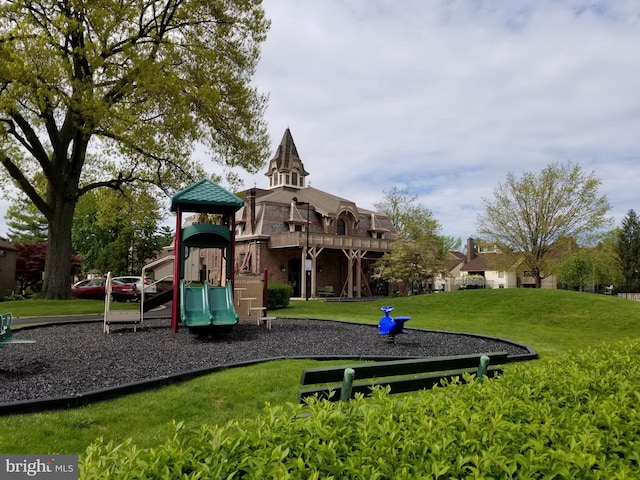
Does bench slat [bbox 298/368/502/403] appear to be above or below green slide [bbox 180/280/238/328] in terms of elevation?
below

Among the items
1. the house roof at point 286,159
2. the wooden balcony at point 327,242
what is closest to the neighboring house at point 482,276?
the wooden balcony at point 327,242

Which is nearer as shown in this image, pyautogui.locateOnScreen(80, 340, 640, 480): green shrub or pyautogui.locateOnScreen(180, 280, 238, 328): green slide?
pyautogui.locateOnScreen(80, 340, 640, 480): green shrub

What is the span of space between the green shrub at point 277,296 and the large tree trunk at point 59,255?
9204 mm

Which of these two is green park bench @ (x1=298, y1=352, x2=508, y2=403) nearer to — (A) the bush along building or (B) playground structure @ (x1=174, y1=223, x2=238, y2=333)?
(B) playground structure @ (x1=174, y1=223, x2=238, y2=333)

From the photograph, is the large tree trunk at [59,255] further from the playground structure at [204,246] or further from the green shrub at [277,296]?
the playground structure at [204,246]

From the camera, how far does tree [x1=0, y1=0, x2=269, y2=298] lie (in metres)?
18.1

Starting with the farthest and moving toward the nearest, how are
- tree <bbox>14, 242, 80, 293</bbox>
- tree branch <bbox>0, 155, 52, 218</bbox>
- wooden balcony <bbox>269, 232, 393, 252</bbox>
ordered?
tree <bbox>14, 242, 80, 293</bbox> → wooden balcony <bbox>269, 232, 393, 252</bbox> → tree branch <bbox>0, 155, 52, 218</bbox>

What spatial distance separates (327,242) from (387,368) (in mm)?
32937

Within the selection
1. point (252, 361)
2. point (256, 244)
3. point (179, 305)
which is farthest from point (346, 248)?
point (252, 361)

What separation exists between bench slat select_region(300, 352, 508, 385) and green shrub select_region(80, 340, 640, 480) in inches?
41.4

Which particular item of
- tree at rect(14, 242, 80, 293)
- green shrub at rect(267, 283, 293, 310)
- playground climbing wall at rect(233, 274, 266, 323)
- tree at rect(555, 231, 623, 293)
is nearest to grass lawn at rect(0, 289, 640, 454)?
playground climbing wall at rect(233, 274, 266, 323)

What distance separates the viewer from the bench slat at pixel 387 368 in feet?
13.4

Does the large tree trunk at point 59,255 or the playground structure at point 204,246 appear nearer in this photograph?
the playground structure at point 204,246

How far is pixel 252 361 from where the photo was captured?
822 centimetres
